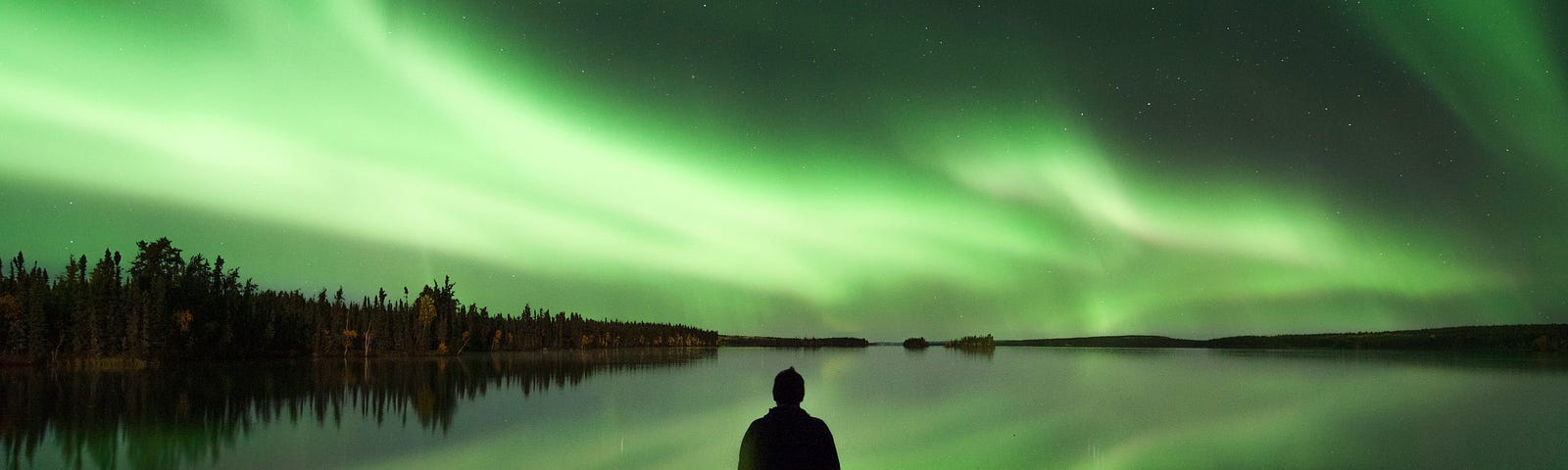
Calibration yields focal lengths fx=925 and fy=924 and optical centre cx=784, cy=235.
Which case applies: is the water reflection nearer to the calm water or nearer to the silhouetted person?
the calm water

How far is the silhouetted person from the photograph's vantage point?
9445 mm

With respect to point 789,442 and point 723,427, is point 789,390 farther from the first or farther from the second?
point 723,427

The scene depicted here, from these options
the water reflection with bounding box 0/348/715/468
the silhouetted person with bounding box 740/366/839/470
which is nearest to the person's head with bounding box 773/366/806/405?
the silhouetted person with bounding box 740/366/839/470

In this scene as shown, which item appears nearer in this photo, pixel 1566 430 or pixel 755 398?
pixel 1566 430

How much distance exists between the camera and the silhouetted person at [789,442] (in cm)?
945

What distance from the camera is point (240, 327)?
151m

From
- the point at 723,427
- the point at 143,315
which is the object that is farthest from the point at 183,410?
the point at 143,315

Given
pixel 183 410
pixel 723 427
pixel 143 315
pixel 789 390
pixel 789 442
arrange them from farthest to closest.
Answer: pixel 143 315 < pixel 183 410 < pixel 723 427 < pixel 789 390 < pixel 789 442

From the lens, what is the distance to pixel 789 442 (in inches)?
373

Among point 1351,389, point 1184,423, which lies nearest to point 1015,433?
point 1184,423

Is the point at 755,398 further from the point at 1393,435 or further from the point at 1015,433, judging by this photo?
the point at 1393,435

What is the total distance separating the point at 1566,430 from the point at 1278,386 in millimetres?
38102

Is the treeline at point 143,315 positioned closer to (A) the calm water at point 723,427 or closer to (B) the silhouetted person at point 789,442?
(A) the calm water at point 723,427

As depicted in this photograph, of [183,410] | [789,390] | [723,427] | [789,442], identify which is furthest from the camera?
[183,410]
